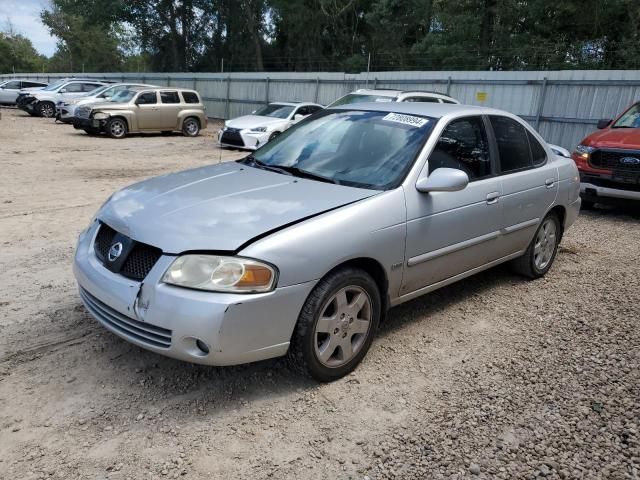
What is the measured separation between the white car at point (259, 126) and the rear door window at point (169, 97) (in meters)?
4.19

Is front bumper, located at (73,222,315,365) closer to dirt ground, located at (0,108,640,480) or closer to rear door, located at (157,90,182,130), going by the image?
dirt ground, located at (0,108,640,480)

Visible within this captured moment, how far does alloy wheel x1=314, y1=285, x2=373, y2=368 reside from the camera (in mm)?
3148

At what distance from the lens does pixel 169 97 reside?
18203 millimetres

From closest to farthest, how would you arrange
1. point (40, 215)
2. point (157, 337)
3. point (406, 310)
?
1. point (157, 337)
2. point (406, 310)
3. point (40, 215)

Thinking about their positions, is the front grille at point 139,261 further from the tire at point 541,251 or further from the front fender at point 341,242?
the tire at point 541,251

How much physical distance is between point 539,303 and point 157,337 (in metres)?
3.33

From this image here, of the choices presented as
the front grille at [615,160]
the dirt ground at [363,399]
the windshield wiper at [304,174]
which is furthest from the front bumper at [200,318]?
the front grille at [615,160]

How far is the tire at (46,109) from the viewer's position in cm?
2338

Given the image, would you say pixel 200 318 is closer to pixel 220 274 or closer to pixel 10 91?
pixel 220 274

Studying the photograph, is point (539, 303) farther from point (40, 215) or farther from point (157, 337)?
point (40, 215)

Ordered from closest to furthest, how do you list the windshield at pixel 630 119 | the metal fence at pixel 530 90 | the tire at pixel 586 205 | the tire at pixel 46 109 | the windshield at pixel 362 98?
the windshield at pixel 630 119
the tire at pixel 586 205
the windshield at pixel 362 98
the metal fence at pixel 530 90
the tire at pixel 46 109

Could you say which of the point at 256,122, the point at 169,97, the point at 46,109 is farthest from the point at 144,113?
the point at 46,109

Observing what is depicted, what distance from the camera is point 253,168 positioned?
13.6 ft

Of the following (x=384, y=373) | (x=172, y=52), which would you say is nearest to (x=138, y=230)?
(x=384, y=373)
